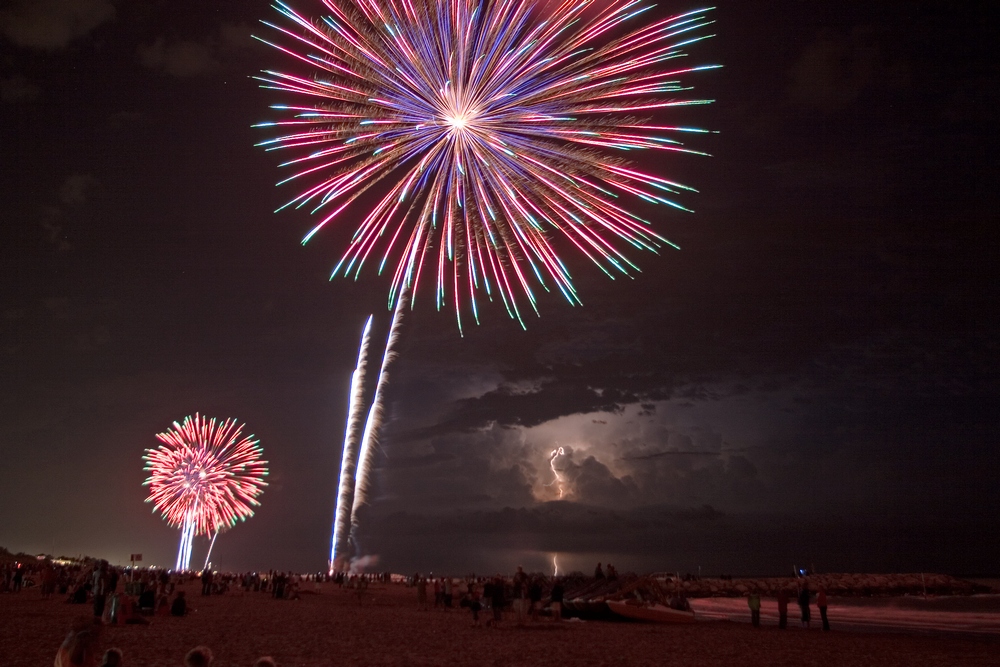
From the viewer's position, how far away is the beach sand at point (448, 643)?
515 inches

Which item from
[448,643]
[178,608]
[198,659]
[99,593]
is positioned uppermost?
[99,593]

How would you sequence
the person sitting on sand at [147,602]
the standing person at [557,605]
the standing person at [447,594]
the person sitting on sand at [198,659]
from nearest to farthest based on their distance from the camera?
the person sitting on sand at [198,659] < the person sitting on sand at [147,602] < the standing person at [557,605] < the standing person at [447,594]

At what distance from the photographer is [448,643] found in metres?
15.8

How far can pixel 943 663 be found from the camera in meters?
14.6

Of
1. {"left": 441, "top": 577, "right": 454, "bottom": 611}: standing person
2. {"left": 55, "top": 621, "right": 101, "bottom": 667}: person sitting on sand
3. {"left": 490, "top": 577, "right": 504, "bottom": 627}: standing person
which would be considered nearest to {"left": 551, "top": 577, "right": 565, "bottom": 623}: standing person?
{"left": 490, "top": 577, "right": 504, "bottom": 627}: standing person

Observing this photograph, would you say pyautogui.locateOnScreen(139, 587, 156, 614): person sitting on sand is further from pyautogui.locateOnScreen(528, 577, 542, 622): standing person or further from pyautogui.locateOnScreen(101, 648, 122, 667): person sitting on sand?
pyautogui.locateOnScreen(101, 648, 122, 667): person sitting on sand

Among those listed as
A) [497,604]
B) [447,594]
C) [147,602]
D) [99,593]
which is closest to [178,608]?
[147,602]

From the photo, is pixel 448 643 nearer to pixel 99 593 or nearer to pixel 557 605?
pixel 557 605

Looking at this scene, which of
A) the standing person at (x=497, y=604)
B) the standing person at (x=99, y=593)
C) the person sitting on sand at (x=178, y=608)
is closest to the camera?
the standing person at (x=99, y=593)

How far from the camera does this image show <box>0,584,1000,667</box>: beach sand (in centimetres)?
1309

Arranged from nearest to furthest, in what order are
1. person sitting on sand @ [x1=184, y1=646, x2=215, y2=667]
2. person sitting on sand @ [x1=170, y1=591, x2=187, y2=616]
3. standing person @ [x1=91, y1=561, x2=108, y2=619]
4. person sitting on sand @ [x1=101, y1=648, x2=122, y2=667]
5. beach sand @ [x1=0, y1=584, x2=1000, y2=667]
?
person sitting on sand @ [x1=101, y1=648, x2=122, y2=667], person sitting on sand @ [x1=184, y1=646, x2=215, y2=667], beach sand @ [x1=0, y1=584, x2=1000, y2=667], standing person @ [x1=91, y1=561, x2=108, y2=619], person sitting on sand @ [x1=170, y1=591, x2=187, y2=616]

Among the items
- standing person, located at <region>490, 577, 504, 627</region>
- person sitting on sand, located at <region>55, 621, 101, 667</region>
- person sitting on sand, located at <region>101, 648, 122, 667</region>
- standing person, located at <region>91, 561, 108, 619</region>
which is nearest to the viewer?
person sitting on sand, located at <region>55, 621, 101, 667</region>

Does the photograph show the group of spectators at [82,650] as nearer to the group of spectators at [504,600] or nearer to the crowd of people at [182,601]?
the crowd of people at [182,601]

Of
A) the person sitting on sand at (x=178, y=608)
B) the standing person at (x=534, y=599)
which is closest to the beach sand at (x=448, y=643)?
the person sitting on sand at (x=178, y=608)
